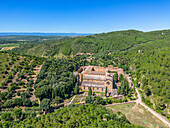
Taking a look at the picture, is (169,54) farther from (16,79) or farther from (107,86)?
(16,79)

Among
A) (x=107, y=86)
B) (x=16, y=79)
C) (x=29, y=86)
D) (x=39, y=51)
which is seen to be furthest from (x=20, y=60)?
(x=39, y=51)

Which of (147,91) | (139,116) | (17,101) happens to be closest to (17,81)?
(17,101)

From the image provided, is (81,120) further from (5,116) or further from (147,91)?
(147,91)

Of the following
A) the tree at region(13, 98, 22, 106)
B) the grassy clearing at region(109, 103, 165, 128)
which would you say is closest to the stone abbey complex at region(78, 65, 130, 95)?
the grassy clearing at region(109, 103, 165, 128)

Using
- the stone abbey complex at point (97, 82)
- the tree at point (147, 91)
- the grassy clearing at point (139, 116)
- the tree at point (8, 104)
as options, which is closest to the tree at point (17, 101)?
the tree at point (8, 104)

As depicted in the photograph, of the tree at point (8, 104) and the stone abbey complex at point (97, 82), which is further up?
the stone abbey complex at point (97, 82)

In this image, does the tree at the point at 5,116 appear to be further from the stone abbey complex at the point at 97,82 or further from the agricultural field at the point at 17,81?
the stone abbey complex at the point at 97,82
